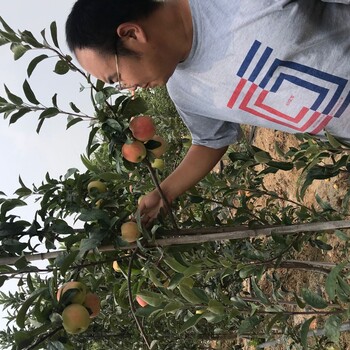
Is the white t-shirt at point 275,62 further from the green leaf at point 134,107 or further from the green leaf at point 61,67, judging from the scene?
the green leaf at point 61,67

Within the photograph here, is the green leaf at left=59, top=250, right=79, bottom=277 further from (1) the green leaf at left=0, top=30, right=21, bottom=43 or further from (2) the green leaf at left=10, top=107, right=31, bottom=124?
(1) the green leaf at left=0, top=30, right=21, bottom=43

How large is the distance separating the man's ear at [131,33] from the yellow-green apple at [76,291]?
55cm

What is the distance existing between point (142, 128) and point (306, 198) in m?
1.70

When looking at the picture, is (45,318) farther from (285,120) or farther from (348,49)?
(348,49)

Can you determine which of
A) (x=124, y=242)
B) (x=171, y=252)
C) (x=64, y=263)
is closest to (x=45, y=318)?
(x=64, y=263)

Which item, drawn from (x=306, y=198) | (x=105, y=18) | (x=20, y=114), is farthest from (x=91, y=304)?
(x=306, y=198)

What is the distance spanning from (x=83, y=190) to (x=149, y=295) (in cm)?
35

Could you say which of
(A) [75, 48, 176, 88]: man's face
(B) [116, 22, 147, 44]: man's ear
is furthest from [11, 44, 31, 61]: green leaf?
(B) [116, 22, 147, 44]: man's ear

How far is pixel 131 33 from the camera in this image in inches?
37.8

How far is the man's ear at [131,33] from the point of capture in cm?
95

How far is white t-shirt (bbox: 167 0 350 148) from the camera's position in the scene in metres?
0.91

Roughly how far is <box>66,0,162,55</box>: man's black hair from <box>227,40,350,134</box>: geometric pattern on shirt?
23cm

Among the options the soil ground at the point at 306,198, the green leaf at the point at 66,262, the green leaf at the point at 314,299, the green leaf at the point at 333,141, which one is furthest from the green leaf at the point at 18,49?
the soil ground at the point at 306,198

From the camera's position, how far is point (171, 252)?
1302mm
